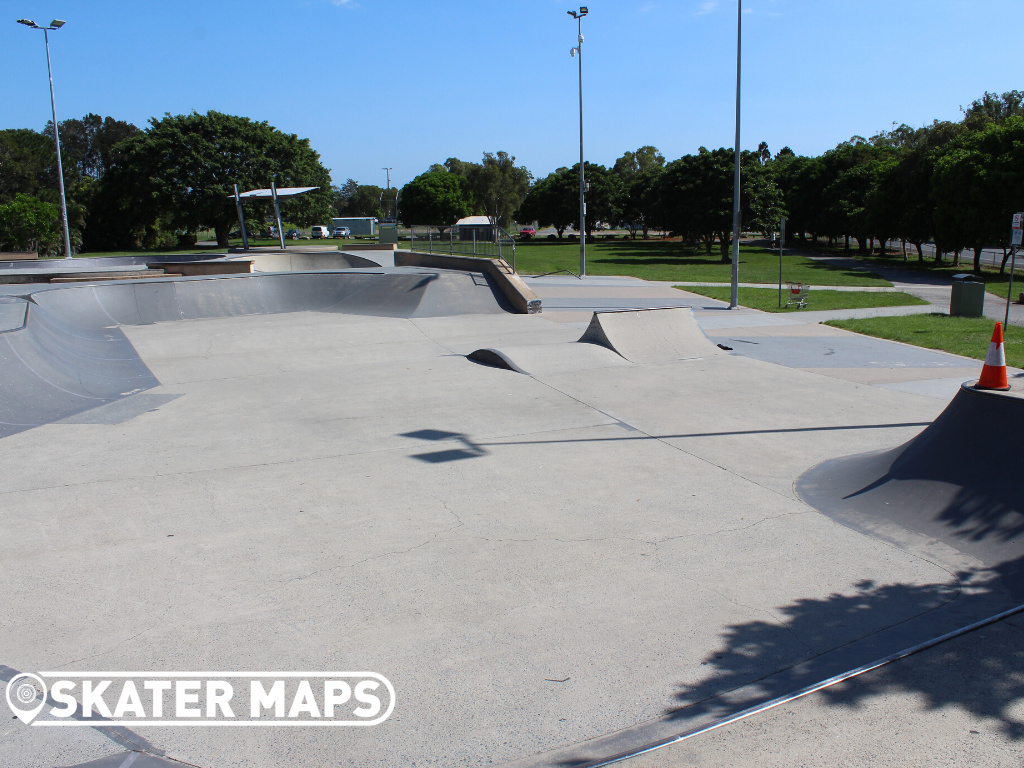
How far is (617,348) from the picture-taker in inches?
471

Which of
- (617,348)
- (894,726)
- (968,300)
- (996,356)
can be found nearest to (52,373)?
(617,348)

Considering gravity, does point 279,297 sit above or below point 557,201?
below

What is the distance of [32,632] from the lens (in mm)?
3873

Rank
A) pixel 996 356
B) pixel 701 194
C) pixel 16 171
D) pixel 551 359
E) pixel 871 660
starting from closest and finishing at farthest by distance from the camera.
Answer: pixel 871 660, pixel 996 356, pixel 551 359, pixel 701 194, pixel 16 171

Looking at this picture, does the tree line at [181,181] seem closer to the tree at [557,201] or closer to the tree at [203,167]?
the tree at [203,167]

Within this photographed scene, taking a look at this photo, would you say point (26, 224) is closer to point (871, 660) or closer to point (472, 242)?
point (472, 242)

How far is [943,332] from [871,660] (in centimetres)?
1375

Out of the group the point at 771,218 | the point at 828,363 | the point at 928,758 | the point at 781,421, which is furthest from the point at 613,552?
the point at 771,218

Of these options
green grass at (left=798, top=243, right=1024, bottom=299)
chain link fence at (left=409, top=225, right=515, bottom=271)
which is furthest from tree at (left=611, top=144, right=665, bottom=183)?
chain link fence at (left=409, top=225, right=515, bottom=271)

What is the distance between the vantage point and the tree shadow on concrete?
3.21 meters

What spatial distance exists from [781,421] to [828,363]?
4134 mm

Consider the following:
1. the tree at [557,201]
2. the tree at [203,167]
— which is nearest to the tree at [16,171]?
the tree at [203,167]

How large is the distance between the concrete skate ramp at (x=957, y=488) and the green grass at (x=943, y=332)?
728cm

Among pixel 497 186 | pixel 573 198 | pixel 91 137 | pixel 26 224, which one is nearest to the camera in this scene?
pixel 26 224
